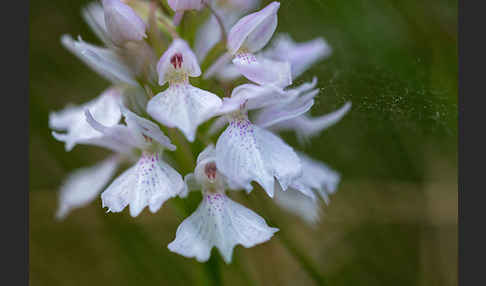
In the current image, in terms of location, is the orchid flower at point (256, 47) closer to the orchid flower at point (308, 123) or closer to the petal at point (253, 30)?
the petal at point (253, 30)

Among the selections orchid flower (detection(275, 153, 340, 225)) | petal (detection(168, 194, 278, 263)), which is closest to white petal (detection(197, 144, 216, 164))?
petal (detection(168, 194, 278, 263))

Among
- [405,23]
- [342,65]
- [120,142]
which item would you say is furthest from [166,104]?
[405,23]

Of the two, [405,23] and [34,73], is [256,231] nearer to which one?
[405,23]

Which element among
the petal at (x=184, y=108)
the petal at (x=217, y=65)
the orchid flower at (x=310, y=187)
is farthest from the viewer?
the orchid flower at (x=310, y=187)

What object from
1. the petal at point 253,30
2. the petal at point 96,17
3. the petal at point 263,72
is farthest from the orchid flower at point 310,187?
the petal at point 96,17

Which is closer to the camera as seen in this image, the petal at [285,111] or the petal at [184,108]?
the petal at [184,108]

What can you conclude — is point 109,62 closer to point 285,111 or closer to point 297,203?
point 285,111
